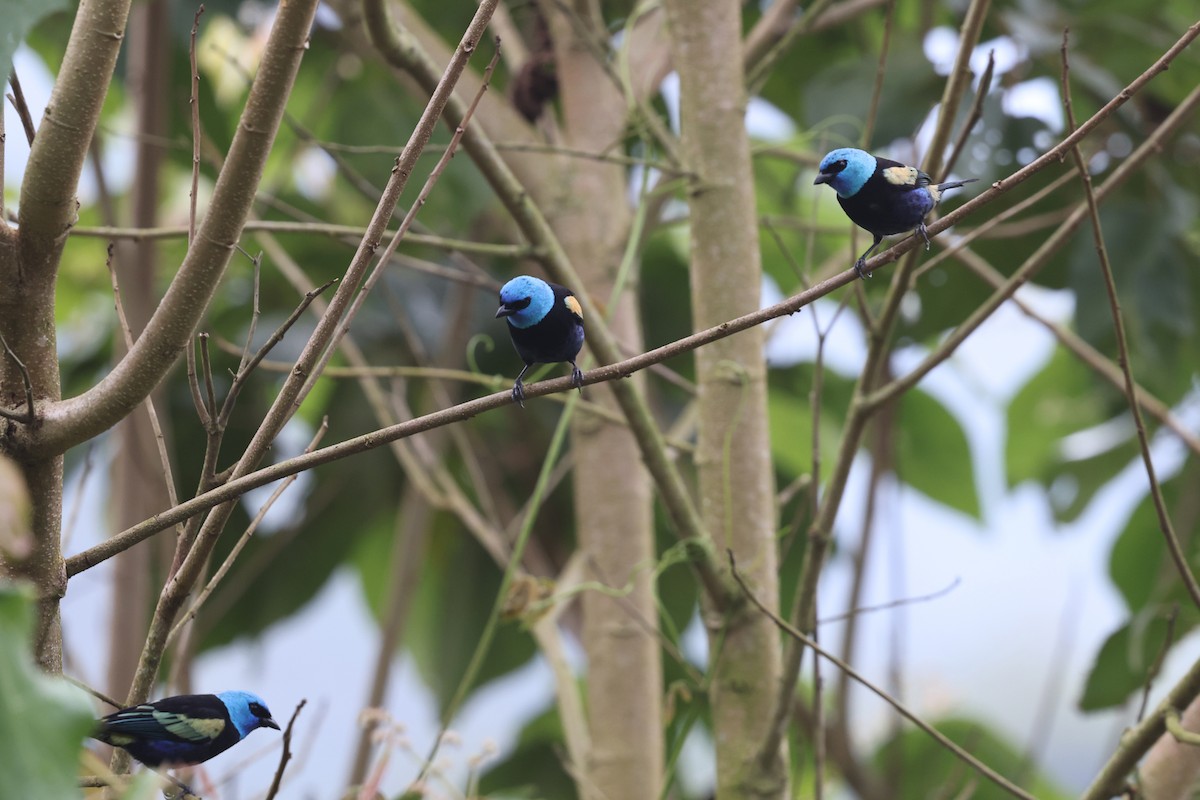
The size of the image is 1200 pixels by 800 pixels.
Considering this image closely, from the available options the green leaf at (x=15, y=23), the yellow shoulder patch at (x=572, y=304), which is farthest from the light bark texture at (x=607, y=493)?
the green leaf at (x=15, y=23)

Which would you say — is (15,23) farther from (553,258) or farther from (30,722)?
(553,258)

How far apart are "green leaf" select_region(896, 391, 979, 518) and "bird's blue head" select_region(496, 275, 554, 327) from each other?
2162 millimetres

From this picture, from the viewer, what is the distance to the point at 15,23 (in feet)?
2.54

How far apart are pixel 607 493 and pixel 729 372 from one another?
18.9 inches

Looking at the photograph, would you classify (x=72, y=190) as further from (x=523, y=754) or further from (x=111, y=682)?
(x=523, y=754)

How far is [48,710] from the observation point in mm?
579

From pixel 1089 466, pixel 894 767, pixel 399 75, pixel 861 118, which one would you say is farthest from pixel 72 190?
pixel 1089 466

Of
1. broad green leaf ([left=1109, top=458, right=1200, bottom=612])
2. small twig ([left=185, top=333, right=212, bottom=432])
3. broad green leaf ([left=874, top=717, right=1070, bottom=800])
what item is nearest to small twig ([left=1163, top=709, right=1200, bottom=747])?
small twig ([left=185, top=333, right=212, bottom=432])

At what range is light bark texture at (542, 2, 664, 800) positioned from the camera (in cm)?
215

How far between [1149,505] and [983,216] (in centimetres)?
102

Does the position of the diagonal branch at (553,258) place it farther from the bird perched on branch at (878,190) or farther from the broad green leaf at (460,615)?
the broad green leaf at (460,615)

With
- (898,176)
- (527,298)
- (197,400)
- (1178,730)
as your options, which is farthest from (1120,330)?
(197,400)

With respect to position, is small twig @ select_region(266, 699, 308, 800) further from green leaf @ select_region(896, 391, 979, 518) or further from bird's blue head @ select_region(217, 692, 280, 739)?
green leaf @ select_region(896, 391, 979, 518)

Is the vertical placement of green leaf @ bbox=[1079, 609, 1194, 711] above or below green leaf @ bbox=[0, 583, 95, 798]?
above
